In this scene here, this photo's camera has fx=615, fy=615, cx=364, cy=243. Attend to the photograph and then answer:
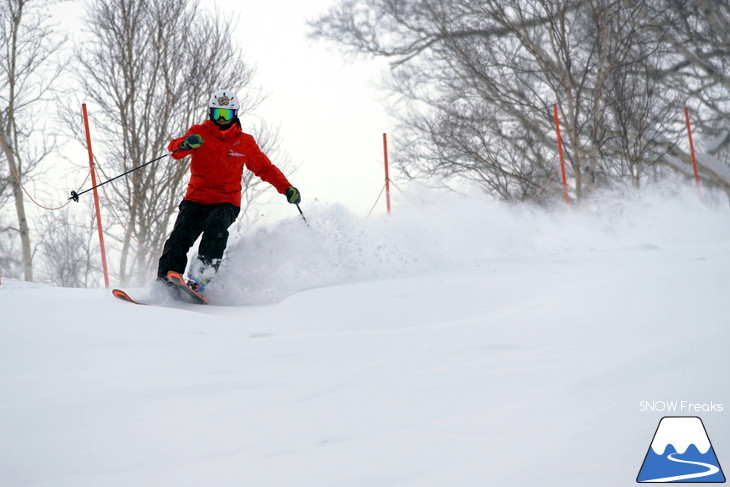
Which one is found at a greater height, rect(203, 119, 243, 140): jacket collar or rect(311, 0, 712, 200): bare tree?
rect(311, 0, 712, 200): bare tree

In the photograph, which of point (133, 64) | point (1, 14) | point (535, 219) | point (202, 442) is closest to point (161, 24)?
point (133, 64)

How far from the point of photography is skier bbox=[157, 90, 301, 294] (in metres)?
4.03

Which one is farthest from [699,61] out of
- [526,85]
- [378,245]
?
[378,245]

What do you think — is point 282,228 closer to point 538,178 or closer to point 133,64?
point 133,64

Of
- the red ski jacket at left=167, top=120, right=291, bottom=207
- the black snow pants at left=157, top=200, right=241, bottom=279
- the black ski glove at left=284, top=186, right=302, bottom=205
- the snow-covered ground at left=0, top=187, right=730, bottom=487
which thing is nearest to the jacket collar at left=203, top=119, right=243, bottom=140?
the red ski jacket at left=167, top=120, right=291, bottom=207

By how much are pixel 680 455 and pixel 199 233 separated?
3.43 m

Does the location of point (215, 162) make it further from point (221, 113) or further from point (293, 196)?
point (293, 196)

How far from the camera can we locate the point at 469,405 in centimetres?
148

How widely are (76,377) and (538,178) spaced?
13.4 metres

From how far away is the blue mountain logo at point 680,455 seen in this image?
3.91 ft

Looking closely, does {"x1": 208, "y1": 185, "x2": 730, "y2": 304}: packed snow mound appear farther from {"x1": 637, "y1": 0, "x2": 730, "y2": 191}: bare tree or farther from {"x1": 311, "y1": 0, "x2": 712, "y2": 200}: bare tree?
{"x1": 637, "y1": 0, "x2": 730, "y2": 191}: bare tree

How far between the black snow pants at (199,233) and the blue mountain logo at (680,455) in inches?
126

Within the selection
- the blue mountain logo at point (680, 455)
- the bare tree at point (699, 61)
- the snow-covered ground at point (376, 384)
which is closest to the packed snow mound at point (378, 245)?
the snow-covered ground at point (376, 384)

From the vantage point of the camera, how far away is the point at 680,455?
4.25 ft
